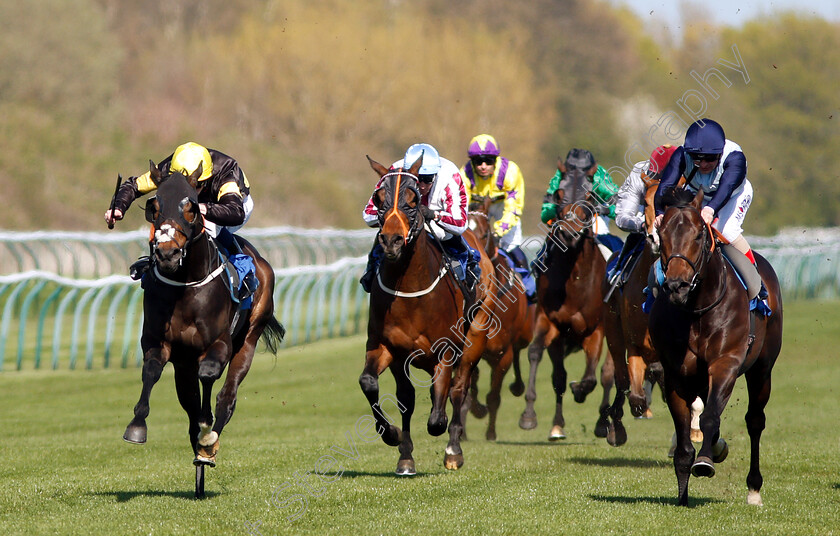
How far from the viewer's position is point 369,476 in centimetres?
820

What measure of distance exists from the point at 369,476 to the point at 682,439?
2330 millimetres

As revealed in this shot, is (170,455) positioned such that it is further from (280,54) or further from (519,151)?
(280,54)

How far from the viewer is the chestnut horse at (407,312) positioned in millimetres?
7371

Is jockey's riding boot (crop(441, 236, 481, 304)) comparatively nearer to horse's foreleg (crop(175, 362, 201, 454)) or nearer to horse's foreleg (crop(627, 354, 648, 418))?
horse's foreleg (crop(627, 354, 648, 418))

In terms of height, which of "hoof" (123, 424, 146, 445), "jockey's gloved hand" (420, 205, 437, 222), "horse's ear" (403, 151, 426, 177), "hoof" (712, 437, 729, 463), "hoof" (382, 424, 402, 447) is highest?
"horse's ear" (403, 151, 426, 177)

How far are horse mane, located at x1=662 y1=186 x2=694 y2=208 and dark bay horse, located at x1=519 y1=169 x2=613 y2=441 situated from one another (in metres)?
3.93

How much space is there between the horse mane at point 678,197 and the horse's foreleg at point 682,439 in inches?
42.0

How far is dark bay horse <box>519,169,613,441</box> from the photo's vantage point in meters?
10.7

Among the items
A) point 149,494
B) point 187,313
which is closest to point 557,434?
point 149,494

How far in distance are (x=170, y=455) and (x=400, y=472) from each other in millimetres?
2375

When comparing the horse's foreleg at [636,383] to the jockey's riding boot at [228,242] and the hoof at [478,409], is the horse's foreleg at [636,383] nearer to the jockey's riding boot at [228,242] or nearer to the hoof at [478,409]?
the hoof at [478,409]

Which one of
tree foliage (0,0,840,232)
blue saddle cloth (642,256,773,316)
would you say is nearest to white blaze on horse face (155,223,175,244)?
blue saddle cloth (642,256,773,316)

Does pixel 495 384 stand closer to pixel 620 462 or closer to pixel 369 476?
pixel 620 462

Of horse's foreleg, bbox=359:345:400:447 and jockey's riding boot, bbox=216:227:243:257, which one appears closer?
horse's foreleg, bbox=359:345:400:447
